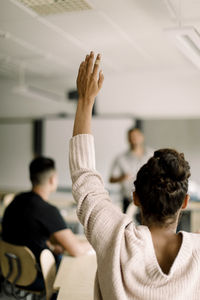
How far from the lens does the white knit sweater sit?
0.93 metres

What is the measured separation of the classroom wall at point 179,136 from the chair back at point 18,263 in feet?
11.8

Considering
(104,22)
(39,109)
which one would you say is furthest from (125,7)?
(39,109)

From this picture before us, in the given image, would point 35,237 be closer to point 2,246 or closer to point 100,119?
point 2,246

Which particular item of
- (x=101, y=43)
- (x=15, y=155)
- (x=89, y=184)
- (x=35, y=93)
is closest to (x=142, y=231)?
(x=89, y=184)

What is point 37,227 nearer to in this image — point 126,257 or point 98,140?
point 126,257

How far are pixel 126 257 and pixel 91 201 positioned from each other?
0.17 metres

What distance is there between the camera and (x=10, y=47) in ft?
15.2

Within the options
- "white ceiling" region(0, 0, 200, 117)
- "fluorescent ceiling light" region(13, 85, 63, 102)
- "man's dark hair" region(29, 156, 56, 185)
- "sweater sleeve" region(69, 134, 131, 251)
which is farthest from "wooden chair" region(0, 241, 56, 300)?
"fluorescent ceiling light" region(13, 85, 63, 102)

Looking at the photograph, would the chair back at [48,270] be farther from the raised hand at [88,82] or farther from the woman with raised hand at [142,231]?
the raised hand at [88,82]

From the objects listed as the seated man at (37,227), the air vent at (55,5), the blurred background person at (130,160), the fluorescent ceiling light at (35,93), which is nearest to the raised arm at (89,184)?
the seated man at (37,227)

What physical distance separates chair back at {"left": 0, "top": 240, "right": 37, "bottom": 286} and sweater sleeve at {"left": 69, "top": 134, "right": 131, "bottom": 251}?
5.06ft

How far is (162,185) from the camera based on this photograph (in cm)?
101

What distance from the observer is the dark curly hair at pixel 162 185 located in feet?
3.33

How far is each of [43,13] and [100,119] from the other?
9.88ft
